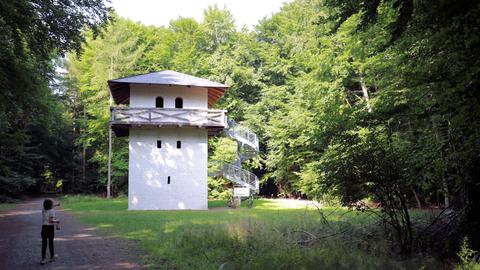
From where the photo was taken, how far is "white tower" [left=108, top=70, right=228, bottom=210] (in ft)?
80.8

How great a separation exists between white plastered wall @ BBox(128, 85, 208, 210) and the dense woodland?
531cm

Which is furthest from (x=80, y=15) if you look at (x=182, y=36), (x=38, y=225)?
(x=182, y=36)

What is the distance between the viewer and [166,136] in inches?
1013

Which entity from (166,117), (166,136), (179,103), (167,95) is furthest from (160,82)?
(166,136)

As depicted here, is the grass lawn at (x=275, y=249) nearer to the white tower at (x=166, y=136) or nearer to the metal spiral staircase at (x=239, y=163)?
the white tower at (x=166, y=136)

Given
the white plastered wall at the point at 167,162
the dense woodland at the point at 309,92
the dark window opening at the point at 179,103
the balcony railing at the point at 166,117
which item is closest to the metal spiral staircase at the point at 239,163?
the dense woodland at the point at 309,92

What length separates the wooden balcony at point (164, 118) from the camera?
79.0 ft

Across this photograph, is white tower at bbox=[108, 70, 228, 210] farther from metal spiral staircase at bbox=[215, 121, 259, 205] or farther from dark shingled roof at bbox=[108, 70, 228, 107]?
metal spiral staircase at bbox=[215, 121, 259, 205]

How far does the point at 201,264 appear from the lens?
27.0 feet

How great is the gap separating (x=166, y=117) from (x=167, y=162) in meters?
2.95

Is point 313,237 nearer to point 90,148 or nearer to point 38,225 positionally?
point 38,225

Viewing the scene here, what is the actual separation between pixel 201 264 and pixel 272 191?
122 ft

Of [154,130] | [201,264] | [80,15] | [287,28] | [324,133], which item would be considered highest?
[287,28]

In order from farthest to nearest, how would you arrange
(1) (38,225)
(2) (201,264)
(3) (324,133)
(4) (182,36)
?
(4) (182,36) < (1) (38,225) < (3) (324,133) < (2) (201,264)
